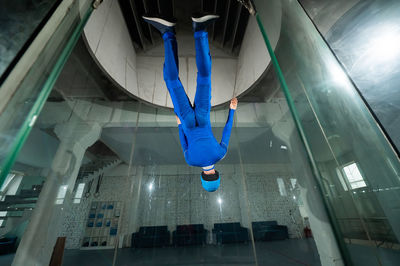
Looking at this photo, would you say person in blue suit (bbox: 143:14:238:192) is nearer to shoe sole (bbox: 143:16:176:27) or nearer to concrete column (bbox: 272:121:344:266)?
shoe sole (bbox: 143:16:176:27)

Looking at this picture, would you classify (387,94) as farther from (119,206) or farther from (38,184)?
(119,206)

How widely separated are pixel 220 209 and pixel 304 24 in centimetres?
503

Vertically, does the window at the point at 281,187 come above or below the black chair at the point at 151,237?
above

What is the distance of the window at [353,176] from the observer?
0.70 meters

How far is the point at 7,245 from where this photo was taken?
354 centimetres

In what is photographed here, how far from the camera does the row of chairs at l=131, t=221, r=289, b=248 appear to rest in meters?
4.66

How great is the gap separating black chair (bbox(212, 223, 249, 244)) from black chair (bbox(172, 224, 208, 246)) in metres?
0.41

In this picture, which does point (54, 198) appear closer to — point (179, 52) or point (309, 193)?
point (179, 52)

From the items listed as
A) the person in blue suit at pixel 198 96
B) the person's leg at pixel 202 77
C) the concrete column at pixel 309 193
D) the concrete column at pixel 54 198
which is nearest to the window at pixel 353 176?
the concrete column at pixel 309 193

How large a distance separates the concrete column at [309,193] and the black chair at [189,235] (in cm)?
355

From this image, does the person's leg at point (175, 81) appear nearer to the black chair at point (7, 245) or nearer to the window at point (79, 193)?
the window at point (79, 193)

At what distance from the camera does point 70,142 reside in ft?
8.48

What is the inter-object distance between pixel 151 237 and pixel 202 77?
5349 mm

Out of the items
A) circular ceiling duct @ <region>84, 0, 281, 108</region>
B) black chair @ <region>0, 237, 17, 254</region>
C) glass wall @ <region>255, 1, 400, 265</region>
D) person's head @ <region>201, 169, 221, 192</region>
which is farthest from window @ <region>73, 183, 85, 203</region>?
glass wall @ <region>255, 1, 400, 265</region>
